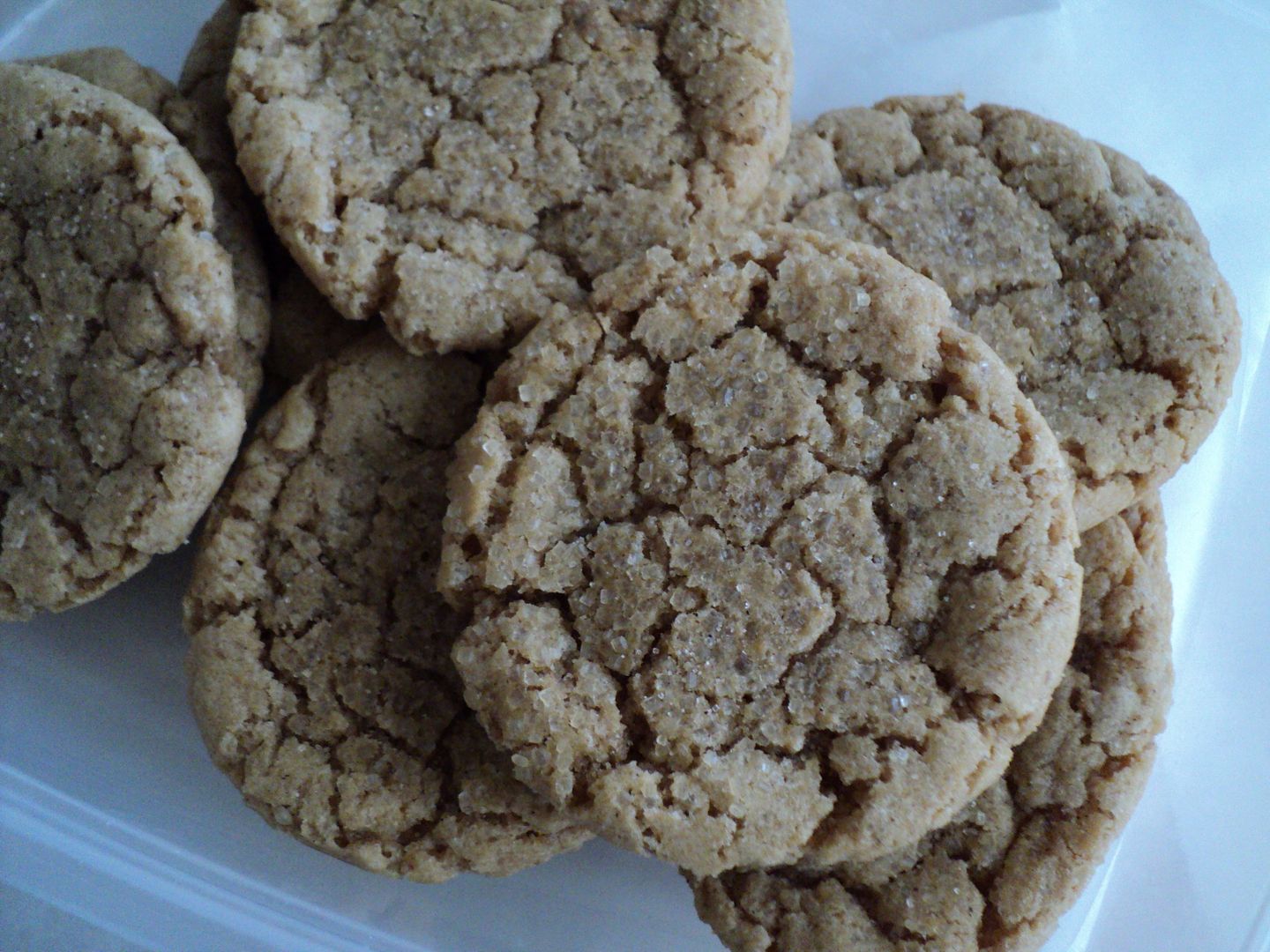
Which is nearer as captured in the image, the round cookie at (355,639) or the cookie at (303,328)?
the round cookie at (355,639)

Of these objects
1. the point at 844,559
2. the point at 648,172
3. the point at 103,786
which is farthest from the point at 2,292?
the point at 844,559

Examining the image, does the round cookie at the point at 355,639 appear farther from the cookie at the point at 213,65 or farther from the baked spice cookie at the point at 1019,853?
the cookie at the point at 213,65

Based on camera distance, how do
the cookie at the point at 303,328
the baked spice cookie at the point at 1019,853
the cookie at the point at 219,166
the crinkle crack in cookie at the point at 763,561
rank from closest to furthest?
the crinkle crack in cookie at the point at 763,561
the baked spice cookie at the point at 1019,853
the cookie at the point at 219,166
the cookie at the point at 303,328

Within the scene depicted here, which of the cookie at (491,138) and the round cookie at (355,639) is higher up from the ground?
the cookie at (491,138)

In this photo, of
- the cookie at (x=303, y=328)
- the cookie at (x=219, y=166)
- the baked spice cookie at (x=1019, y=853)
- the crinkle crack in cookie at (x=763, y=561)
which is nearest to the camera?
the crinkle crack in cookie at (x=763, y=561)

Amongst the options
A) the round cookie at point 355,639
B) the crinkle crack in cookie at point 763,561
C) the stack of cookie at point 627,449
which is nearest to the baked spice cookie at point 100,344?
the stack of cookie at point 627,449

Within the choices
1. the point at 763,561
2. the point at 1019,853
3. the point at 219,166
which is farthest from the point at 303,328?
the point at 1019,853
